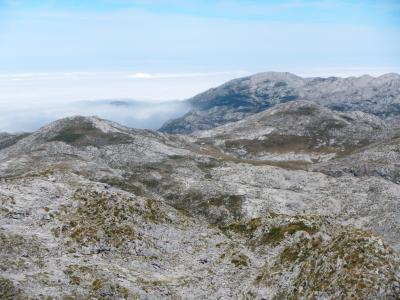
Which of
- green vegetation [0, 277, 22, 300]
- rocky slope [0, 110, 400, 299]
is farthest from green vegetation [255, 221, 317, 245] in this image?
green vegetation [0, 277, 22, 300]

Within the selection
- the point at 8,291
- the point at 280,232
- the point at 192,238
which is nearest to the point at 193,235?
the point at 192,238

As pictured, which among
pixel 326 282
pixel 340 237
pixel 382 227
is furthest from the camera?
pixel 382 227

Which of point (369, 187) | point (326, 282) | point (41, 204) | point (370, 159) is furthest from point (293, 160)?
point (326, 282)

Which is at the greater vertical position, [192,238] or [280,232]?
[280,232]

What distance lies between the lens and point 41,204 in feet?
187

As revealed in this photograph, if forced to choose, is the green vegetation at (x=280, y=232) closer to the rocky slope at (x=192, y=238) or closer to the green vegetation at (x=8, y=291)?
the rocky slope at (x=192, y=238)

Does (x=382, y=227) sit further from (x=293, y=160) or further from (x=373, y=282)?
(x=293, y=160)

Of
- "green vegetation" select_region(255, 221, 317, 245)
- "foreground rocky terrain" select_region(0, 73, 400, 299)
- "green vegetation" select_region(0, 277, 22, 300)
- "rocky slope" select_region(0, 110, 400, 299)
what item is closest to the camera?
"green vegetation" select_region(0, 277, 22, 300)

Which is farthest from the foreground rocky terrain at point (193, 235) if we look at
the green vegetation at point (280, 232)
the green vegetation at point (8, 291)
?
the green vegetation at point (280, 232)

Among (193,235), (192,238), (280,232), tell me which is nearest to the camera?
(280,232)

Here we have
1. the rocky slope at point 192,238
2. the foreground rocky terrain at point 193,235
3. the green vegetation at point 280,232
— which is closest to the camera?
the rocky slope at point 192,238

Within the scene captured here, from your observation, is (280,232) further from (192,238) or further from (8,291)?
(8,291)

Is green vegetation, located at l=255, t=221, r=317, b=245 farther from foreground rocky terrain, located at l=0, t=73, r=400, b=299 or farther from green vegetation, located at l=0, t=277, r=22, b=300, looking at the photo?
green vegetation, located at l=0, t=277, r=22, b=300

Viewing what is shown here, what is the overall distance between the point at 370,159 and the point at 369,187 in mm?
36479
